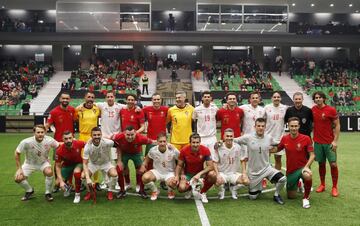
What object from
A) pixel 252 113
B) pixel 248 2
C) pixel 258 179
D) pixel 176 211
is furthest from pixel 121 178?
pixel 248 2

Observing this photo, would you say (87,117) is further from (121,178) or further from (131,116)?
(121,178)

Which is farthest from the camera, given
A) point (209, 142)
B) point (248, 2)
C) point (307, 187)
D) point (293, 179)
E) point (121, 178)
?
point (248, 2)

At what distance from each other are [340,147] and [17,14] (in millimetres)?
33728

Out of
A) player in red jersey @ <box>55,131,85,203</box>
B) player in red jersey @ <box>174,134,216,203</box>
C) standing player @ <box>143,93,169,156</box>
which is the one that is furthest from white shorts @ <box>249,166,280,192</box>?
player in red jersey @ <box>55,131,85,203</box>

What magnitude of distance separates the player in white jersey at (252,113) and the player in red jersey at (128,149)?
6.91 feet

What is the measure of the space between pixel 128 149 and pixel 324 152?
3.96 meters

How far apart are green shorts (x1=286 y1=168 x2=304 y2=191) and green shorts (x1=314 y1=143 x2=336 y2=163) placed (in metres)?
0.96

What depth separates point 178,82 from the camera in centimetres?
3166

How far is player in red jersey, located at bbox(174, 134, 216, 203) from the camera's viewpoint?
7.39m

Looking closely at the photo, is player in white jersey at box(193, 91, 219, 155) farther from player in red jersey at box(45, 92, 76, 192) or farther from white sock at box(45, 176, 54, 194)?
white sock at box(45, 176, 54, 194)

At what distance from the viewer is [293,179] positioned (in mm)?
7496

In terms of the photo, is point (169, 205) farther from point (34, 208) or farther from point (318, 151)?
point (318, 151)

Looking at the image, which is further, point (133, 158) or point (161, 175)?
point (133, 158)

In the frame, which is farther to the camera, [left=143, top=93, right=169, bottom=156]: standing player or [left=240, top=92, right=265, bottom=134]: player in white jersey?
[left=143, top=93, right=169, bottom=156]: standing player
